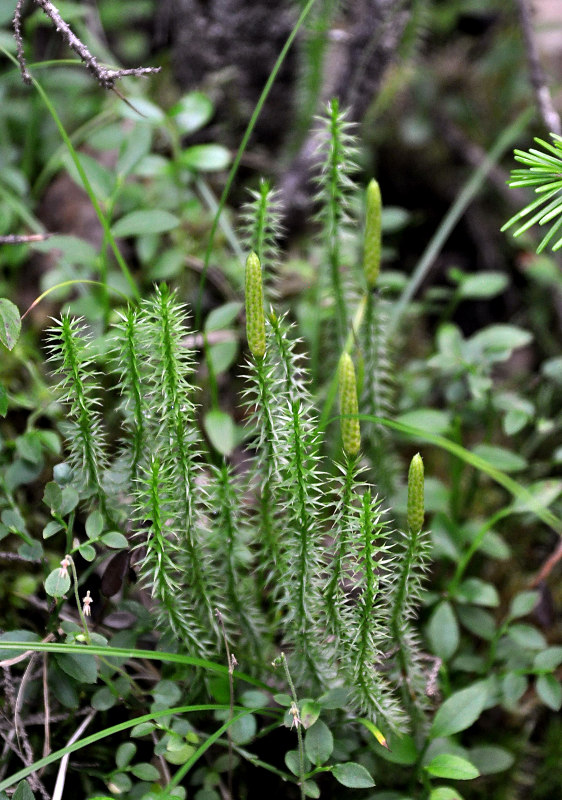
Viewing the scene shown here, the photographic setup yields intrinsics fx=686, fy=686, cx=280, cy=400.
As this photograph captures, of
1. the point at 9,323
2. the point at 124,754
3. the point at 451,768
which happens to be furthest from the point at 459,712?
the point at 9,323

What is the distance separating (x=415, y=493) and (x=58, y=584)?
536 millimetres

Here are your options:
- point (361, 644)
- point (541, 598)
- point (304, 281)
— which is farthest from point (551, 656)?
point (304, 281)

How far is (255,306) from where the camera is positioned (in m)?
0.95

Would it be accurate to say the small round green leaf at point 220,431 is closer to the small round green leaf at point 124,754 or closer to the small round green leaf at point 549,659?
the small round green leaf at point 124,754

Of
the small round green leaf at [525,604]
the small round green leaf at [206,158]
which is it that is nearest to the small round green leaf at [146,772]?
the small round green leaf at [525,604]

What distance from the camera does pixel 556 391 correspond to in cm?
201

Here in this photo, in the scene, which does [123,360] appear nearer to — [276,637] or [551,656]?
[276,637]

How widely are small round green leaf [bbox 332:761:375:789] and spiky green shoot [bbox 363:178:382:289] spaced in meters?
0.84

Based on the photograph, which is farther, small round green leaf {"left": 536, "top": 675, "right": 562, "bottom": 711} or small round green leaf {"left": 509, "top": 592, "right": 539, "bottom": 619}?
small round green leaf {"left": 509, "top": 592, "right": 539, "bottom": 619}

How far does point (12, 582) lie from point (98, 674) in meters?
0.34

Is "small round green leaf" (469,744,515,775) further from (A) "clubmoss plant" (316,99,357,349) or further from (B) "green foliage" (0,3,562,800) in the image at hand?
(A) "clubmoss plant" (316,99,357,349)

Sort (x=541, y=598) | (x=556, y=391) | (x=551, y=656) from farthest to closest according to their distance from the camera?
(x=556, y=391) < (x=541, y=598) < (x=551, y=656)

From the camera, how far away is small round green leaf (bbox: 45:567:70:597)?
100 cm

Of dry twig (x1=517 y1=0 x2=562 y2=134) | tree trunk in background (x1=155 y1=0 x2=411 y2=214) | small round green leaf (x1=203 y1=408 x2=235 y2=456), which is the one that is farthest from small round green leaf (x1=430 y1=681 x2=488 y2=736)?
tree trunk in background (x1=155 y1=0 x2=411 y2=214)
